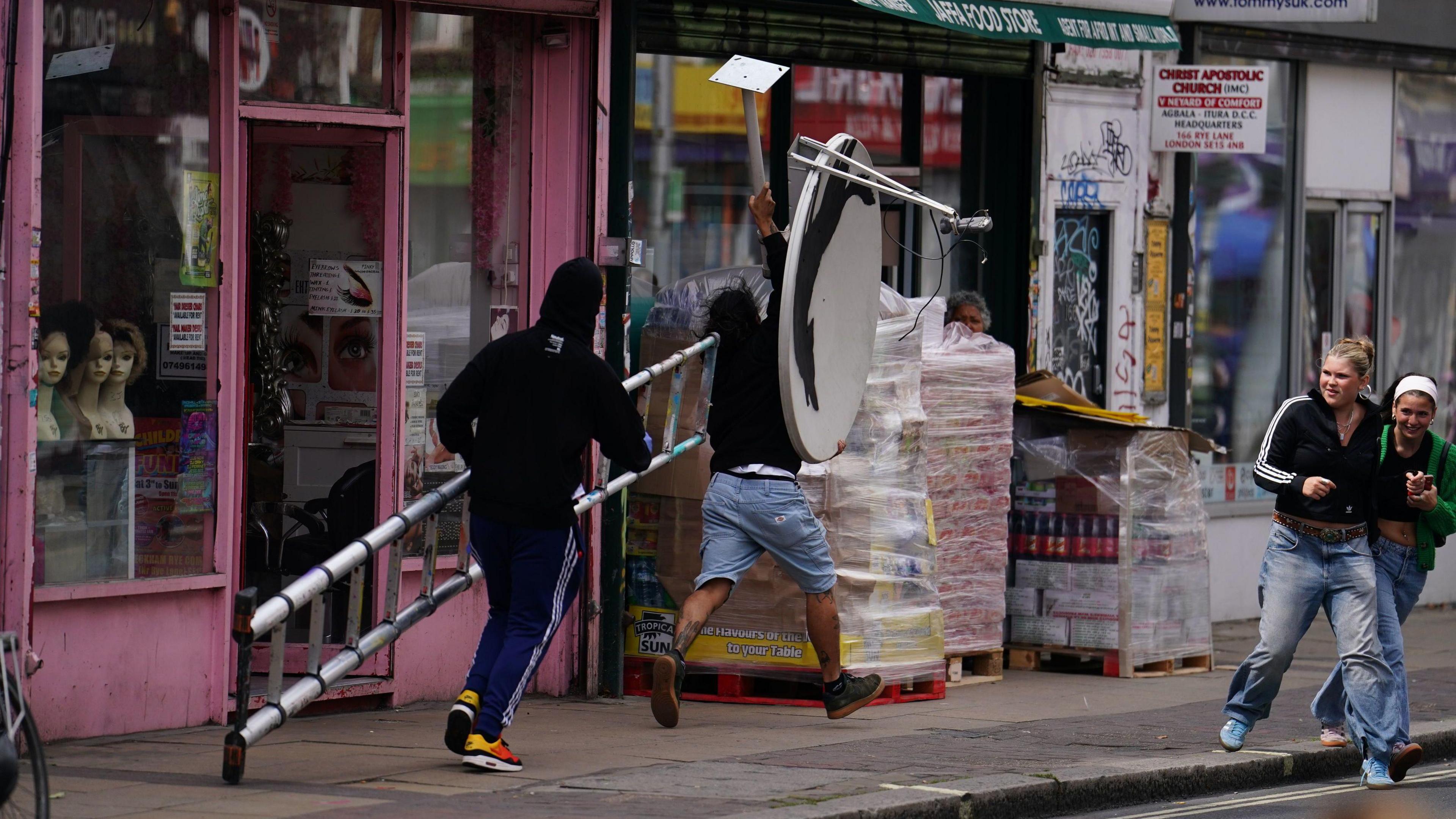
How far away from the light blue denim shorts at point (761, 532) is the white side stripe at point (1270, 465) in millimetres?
1788

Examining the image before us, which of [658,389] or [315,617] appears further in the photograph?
[658,389]

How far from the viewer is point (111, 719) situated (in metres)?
7.84

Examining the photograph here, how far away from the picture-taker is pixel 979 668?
10.3m

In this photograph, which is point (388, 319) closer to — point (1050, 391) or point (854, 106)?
point (854, 106)

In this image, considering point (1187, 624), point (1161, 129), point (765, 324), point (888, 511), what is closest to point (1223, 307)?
point (1161, 129)

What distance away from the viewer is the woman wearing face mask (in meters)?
8.11

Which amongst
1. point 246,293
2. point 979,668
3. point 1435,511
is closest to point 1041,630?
point 979,668

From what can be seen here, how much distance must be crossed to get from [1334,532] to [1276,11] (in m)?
5.65

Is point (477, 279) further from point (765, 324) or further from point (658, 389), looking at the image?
point (765, 324)

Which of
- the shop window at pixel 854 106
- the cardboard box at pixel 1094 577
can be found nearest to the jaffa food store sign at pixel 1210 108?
the shop window at pixel 854 106

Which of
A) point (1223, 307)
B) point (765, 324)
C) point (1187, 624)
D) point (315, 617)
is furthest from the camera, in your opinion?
point (1223, 307)

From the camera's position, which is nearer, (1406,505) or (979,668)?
(1406,505)

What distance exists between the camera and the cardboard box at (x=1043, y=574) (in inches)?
423

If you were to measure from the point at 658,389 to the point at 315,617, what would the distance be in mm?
2942
